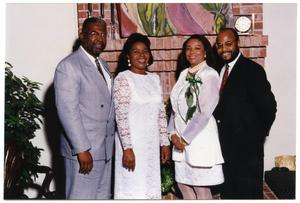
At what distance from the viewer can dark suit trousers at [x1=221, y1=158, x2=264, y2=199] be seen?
291cm

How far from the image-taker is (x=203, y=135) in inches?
108

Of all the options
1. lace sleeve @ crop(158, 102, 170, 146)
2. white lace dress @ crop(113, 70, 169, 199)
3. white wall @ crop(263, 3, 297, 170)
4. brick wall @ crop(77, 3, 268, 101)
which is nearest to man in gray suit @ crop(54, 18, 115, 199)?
white lace dress @ crop(113, 70, 169, 199)

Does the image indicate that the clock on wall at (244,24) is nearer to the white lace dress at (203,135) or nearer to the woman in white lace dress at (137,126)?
the white lace dress at (203,135)

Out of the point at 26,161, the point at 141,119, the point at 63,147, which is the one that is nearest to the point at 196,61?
the point at 141,119

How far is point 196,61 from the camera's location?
279 centimetres

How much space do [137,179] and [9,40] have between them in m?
1.90

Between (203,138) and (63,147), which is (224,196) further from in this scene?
(63,147)

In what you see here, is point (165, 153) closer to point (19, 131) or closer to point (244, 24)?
point (19, 131)

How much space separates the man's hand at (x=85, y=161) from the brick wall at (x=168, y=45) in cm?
110

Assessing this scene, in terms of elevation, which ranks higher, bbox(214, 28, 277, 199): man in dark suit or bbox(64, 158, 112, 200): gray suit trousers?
bbox(214, 28, 277, 199): man in dark suit

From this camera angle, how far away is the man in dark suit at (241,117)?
2836mm

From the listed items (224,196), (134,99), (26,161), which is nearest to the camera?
(134,99)

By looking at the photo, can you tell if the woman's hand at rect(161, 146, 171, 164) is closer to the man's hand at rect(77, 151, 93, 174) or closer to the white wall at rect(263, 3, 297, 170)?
the man's hand at rect(77, 151, 93, 174)

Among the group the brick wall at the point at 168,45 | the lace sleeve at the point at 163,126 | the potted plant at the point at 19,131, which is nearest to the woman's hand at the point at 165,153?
the lace sleeve at the point at 163,126
